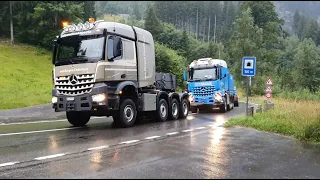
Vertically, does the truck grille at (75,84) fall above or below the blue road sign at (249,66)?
below

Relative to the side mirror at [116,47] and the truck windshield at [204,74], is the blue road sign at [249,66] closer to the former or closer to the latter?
the side mirror at [116,47]

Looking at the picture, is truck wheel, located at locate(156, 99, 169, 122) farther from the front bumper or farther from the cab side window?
the cab side window

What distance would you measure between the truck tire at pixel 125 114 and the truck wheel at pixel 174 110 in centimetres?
316

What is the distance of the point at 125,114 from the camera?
12.3m

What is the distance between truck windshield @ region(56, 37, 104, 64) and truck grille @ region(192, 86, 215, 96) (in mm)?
11103

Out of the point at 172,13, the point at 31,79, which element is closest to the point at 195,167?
the point at 31,79

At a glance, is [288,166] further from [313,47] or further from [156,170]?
[313,47]

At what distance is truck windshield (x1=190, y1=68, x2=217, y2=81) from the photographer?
21.2m

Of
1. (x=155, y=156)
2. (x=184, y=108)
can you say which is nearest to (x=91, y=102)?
(x=155, y=156)

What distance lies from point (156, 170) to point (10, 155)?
11.1ft

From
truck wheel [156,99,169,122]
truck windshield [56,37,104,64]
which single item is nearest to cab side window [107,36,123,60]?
truck windshield [56,37,104,64]

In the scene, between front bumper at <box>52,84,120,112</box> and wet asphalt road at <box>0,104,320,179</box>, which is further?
front bumper at <box>52,84,120,112</box>

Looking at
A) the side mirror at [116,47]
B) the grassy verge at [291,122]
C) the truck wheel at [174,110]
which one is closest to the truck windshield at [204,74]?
the truck wheel at [174,110]

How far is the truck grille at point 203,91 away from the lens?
21.2m
